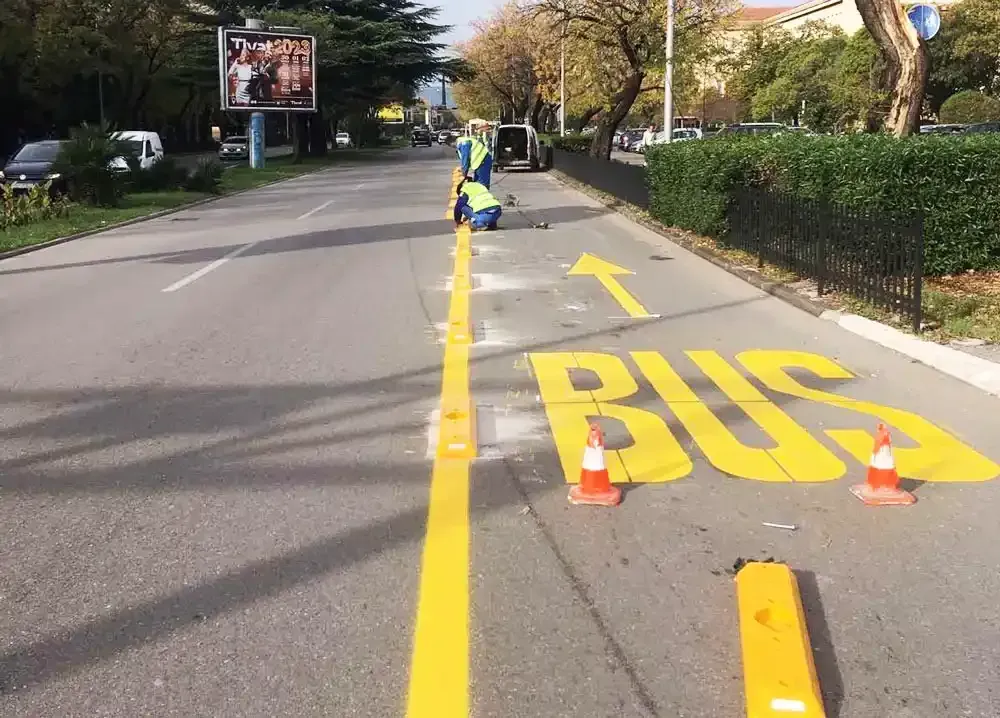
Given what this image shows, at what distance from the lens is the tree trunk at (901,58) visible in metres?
15.1

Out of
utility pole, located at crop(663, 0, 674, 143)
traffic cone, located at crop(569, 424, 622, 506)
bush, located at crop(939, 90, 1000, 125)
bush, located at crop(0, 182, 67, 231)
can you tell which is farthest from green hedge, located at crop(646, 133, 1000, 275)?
bush, located at crop(939, 90, 1000, 125)

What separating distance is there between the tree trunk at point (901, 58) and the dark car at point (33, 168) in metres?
17.8

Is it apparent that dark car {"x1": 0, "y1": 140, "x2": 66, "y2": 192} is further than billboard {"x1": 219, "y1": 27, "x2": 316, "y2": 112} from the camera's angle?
No

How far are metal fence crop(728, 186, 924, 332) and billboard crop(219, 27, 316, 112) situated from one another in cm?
3922

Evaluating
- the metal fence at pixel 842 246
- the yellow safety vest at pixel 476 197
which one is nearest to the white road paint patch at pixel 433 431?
the metal fence at pixel 842 246

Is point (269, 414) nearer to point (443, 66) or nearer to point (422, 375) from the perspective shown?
point (422, 375)

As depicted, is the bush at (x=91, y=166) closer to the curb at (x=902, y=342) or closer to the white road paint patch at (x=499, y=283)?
the white road paint patch at (x=499, y=283)

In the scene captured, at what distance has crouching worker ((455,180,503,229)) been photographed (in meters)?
19.9

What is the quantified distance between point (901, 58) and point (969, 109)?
3669cm

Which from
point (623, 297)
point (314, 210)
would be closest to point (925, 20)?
point (623, 297)

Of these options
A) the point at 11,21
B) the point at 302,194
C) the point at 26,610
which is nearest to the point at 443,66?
the point at 11,21

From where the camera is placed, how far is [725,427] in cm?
661

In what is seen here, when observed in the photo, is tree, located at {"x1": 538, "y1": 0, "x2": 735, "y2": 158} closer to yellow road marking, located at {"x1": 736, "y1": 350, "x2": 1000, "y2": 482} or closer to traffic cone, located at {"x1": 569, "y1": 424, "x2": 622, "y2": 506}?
yellow road marking, located at {"x1": 736, "y1": 350, "x2": 1000, "y2": 482}

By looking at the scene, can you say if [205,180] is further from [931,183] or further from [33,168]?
[931,183]
